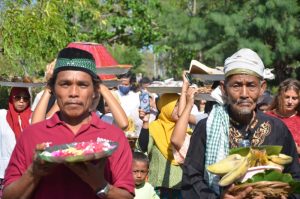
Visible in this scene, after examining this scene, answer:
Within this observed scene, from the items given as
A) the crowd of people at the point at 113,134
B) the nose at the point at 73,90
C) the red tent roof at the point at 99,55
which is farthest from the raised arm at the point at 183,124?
the nose at the point at 73,90

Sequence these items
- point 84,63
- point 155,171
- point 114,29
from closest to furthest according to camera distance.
A: point 84,63 < point 155,171 < point 114,29

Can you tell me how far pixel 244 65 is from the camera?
4.82 m

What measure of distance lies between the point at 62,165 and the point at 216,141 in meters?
1.20

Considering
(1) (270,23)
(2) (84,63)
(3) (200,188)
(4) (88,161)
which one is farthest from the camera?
(1) (270,23)

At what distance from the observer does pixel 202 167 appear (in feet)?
16.0

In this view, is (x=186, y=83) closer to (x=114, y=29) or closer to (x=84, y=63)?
(x=84, y=63)

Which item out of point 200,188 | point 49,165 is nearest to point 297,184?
point 200,188

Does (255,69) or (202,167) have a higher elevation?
(255,69)

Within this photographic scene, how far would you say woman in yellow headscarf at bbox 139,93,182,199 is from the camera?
25.7ft

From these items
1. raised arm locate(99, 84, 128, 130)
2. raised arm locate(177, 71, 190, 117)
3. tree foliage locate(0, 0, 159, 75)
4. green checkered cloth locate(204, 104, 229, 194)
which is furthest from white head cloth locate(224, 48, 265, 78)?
tree foliage locate(0, 0, 159, 75)

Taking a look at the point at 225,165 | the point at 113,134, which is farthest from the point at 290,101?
the point at 113,134

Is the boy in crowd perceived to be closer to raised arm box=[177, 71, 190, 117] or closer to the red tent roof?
A: raised arm box=[177, 71, 190, 117]

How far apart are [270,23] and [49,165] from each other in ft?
72.5

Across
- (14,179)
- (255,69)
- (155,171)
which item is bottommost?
(155,171)
